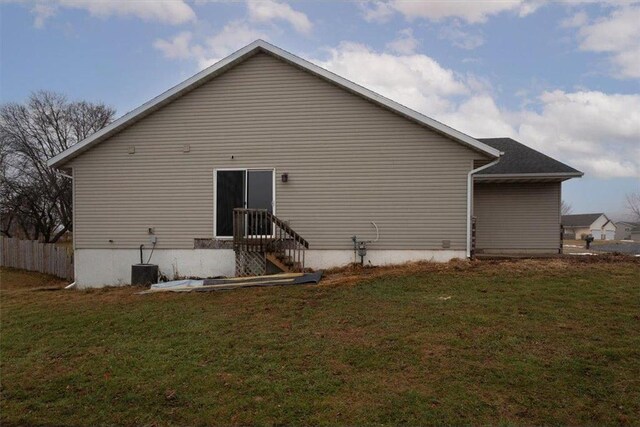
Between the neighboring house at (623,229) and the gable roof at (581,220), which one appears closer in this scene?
the gable roof at (581,220)

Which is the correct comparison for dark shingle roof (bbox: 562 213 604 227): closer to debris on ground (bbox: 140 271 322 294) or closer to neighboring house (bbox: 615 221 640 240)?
neighboring house (bbox: 615 221 640 240)

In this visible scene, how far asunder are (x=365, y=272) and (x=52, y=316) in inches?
246

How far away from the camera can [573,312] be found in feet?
19.4

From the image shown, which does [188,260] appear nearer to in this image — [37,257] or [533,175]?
[533,175]

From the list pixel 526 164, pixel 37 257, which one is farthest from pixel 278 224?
pixel 37 257

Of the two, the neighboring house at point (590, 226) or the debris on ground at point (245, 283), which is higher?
the debris on ground at point (245, 283)

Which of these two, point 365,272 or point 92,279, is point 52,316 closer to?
point 92,279

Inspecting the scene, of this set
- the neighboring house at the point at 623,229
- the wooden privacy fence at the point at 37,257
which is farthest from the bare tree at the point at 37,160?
the neighboring house at the point at 623,229

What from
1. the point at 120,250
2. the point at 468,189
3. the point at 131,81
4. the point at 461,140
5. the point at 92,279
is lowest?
the point at 92,279

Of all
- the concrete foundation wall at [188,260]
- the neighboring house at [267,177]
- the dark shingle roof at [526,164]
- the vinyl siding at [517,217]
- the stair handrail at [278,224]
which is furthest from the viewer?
the vinyl siding at [517,217]

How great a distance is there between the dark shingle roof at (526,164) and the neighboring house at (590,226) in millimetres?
52578

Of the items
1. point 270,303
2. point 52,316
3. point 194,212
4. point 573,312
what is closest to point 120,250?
point 194,212

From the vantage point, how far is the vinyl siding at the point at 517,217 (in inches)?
506

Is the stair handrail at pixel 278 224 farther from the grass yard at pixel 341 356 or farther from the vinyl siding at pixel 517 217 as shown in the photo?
the vinyl siding at pixel 517 217
